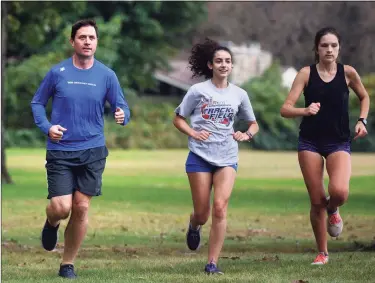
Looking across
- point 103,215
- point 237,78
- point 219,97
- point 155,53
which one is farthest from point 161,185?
point 237,78

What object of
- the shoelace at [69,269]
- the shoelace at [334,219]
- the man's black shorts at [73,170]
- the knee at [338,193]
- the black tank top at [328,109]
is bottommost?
the shoelace at [69,269]

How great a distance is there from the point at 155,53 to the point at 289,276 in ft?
182

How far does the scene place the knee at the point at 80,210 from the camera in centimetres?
991

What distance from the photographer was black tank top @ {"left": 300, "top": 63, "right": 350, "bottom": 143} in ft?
34.3

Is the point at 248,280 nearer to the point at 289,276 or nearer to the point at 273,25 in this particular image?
the point at 289,276

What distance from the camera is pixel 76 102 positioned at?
969 cm

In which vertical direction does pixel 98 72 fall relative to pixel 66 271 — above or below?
above

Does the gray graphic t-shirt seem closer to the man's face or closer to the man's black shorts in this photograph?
the man's black shorts

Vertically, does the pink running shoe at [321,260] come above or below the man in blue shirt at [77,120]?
below

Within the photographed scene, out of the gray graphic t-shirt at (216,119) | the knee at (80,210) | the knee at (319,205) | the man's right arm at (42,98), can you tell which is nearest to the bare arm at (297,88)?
the gray graphic t-shirt at (216,119)

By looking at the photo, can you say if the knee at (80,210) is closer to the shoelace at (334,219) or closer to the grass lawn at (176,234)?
the grass lawn at (176,234)

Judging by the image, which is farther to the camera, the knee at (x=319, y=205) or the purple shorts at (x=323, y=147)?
the knee at (x=319, y=205)

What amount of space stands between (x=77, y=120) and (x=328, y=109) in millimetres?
2375

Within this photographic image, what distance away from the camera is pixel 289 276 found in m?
9.49
